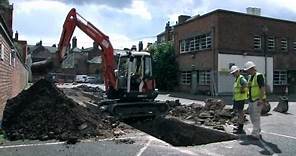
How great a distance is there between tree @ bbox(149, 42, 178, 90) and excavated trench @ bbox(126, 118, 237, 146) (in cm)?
2528

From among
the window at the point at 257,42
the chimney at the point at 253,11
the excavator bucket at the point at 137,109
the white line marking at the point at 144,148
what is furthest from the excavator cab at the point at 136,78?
the chimney at the point at 253,11

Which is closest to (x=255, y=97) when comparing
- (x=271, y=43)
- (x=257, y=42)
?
(x=257, y=42)

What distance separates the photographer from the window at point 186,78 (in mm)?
39969

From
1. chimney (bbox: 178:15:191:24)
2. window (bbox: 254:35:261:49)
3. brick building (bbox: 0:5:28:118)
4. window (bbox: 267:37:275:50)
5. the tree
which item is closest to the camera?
brick building (bbox: 0:5:28:118)

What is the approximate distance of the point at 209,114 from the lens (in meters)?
15.6

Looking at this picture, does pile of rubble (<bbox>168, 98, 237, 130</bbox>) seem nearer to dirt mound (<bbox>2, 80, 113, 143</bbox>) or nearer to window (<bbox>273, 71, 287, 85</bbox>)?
dirt mound (<bbox>2, 80, 113, 143</bbox>)

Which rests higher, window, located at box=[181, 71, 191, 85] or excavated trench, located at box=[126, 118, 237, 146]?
window, located at box=[181, 71, 191, 85]

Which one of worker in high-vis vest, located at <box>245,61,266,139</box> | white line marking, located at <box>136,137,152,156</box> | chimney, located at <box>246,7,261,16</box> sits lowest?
white line marking, located at <box>136,137,152,156</box>

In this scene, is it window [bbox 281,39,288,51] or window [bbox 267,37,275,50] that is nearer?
window [bbox 267,37,275,50]

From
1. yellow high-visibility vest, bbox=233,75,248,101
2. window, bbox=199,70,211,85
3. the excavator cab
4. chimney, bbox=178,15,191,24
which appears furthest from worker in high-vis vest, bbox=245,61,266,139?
chimney, bbox=178,15,191,24

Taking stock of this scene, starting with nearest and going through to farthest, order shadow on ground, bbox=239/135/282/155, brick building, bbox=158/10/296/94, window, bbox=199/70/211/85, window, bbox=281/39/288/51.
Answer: shadow on ground, bbox=239/135/282/155 → brick building, bbox=158/10/296/94 → window, bbox=199/70/211/85 → window, bbox=281/39/288/51

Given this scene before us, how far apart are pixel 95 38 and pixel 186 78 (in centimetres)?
2462

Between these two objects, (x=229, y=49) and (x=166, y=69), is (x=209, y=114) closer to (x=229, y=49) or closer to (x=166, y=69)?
(x=229, y=49)

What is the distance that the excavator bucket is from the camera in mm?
15570
